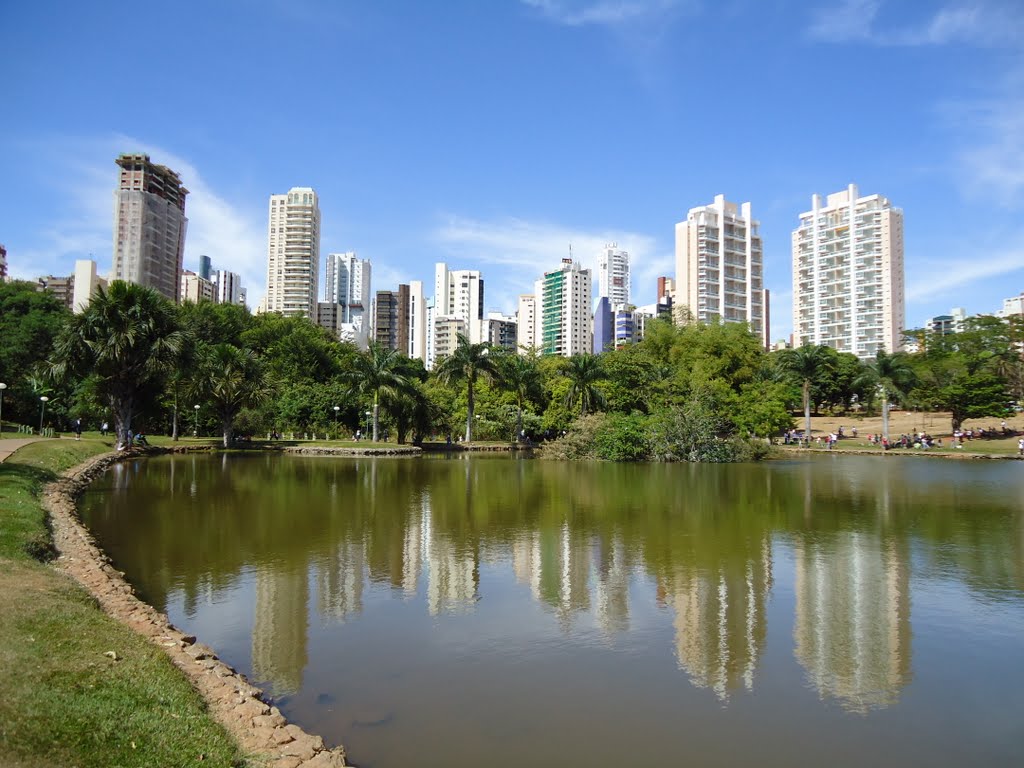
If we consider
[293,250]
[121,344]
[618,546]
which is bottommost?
[618,546]

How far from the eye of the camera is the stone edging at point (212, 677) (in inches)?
201

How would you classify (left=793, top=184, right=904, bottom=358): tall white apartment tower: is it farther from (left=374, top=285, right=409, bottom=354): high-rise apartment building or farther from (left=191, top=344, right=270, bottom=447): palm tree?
(left=191, top=344, right=270, bottom=447): palm tree

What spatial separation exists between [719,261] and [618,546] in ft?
368

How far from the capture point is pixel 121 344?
3450cm

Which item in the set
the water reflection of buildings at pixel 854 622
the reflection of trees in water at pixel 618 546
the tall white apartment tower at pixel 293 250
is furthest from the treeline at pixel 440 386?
the tall white apartment tower at pixel 293 250

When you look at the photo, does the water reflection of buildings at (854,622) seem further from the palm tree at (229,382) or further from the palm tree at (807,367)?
the palm tree at (807,367)

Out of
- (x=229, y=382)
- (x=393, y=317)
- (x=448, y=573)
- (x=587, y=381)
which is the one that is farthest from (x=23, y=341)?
(x=393, y=317)

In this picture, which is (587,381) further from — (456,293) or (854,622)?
(456,293)

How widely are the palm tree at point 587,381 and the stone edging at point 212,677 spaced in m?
39.0

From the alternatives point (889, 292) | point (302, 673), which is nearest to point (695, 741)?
point (302, 673)

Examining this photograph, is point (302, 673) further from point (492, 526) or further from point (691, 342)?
point (691, 342)

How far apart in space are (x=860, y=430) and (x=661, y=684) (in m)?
64.5

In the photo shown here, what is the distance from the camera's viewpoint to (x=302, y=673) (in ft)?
23.6

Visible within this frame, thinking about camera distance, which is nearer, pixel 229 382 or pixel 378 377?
pixel 229 382
